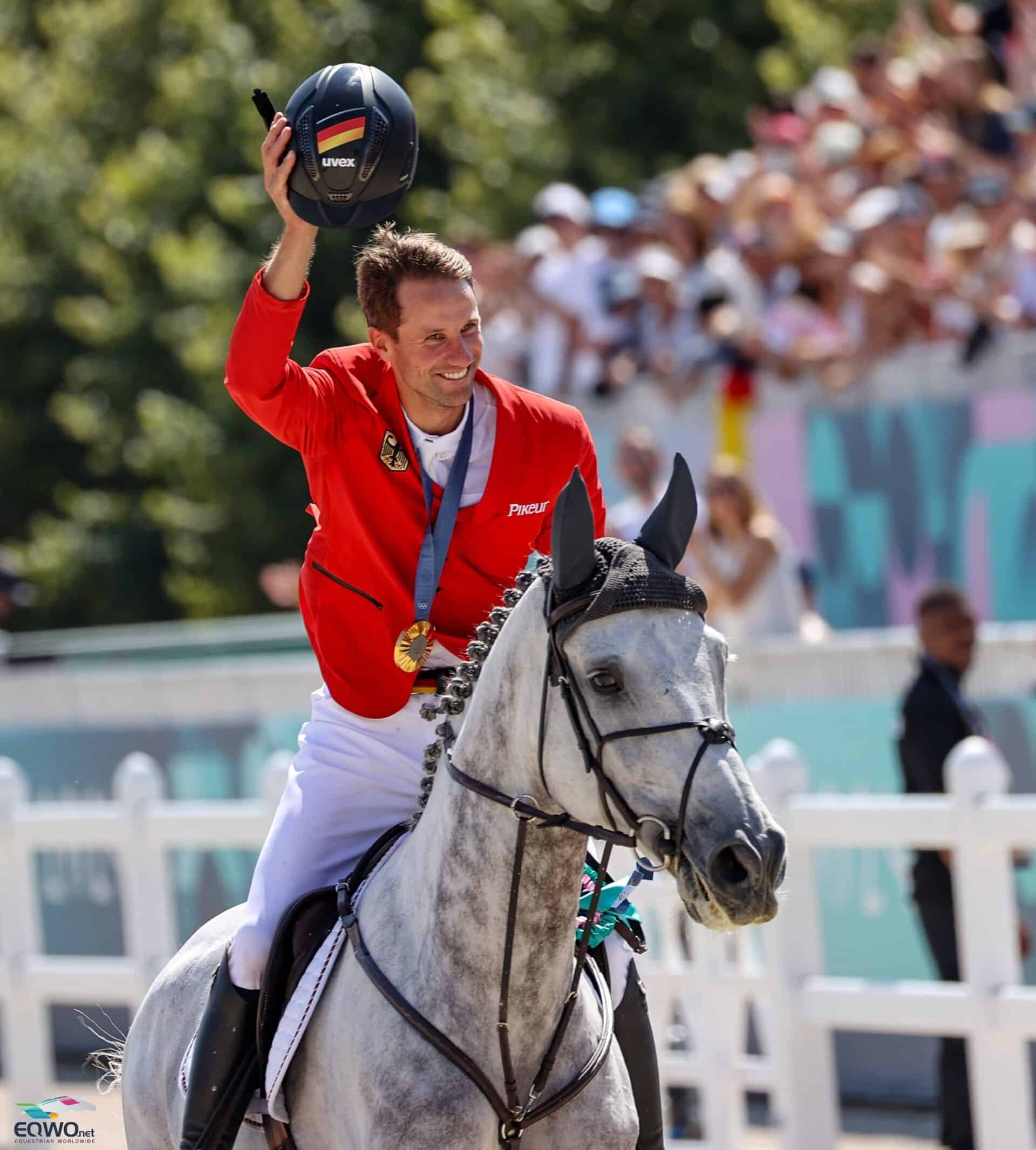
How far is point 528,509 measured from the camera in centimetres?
442

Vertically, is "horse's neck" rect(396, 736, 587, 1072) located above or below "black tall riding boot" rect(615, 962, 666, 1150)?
above

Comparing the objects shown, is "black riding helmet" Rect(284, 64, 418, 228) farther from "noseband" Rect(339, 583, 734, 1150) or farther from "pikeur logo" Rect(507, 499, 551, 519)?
"noseband" Rect(339, 583, 734, 1150)

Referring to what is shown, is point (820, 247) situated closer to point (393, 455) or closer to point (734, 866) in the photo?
point (393, 455)

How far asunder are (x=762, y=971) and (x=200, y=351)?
14.8m

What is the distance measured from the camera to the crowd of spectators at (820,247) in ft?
33.6

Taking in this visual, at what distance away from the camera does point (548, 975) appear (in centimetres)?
405

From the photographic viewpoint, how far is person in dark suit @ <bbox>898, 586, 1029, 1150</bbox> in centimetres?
749

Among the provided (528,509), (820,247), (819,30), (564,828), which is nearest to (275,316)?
(528,509)

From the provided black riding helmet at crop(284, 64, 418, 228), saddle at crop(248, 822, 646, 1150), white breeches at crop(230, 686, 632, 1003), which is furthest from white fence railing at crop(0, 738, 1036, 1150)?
black riding helmet at crop(284, 64, 418, 228)

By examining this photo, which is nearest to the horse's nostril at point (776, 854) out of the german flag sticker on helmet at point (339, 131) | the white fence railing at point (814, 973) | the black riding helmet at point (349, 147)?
the black riding helmet at point (349, 147)

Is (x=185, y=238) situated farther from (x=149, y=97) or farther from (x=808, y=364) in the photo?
(x=808, y=364)

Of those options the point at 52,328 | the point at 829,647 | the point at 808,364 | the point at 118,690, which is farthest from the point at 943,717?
the point at 52,328

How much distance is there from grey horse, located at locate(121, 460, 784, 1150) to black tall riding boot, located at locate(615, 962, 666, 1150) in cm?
19

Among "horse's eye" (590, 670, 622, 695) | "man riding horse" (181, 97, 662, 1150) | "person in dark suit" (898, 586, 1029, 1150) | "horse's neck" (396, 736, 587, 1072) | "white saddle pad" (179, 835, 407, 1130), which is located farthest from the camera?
"person in dark suit" (898, 586, 1029, 1150)
